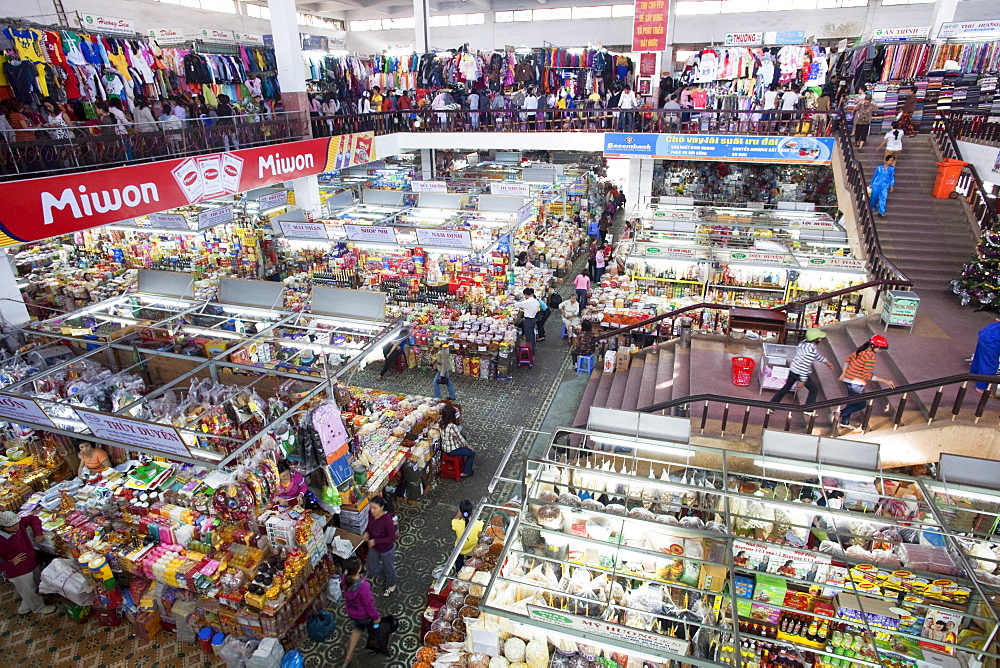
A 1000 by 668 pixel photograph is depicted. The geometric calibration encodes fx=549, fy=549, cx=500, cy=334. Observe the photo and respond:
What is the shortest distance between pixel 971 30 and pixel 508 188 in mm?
14998

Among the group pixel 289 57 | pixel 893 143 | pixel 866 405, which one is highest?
pixel 289 57

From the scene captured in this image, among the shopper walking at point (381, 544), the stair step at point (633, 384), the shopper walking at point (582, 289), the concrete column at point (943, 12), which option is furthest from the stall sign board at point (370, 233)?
the concrete column at point (943, 12)

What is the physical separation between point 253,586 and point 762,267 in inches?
424

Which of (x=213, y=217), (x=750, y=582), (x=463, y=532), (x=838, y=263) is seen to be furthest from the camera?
(x=213, y=217)

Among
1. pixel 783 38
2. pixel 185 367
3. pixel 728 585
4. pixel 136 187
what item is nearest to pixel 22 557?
pixel 185 367

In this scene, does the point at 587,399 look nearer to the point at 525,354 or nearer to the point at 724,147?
the point at 525,354

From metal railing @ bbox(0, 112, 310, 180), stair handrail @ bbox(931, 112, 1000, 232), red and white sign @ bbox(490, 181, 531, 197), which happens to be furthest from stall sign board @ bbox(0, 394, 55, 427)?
stair handrail @ bbox(931, 112, 1000, 232)

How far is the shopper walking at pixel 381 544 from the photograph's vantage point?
641cm

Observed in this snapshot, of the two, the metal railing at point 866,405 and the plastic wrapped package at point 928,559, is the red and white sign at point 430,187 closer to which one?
the metal railing at point 866,405

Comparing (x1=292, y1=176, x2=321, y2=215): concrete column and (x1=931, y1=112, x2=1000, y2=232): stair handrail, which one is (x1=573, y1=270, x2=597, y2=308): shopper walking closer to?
(x1=292, y1=176, x2=321, y2=215): concrete column

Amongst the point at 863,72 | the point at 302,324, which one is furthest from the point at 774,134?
the point at 302,324

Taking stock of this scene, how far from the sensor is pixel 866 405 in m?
7.36

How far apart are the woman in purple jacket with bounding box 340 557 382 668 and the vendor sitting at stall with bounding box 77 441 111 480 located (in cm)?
411

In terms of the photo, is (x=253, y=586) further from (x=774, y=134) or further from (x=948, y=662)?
(x=774, y=134)
